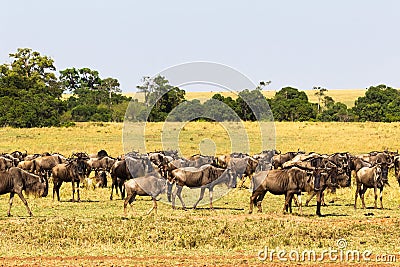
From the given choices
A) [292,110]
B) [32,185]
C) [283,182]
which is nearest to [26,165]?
[32,185]

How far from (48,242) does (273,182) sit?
20.5 feet

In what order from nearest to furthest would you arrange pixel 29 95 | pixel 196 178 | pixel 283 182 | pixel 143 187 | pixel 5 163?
1. pixel 283 182
2. pixel 143 187
3. pixel 196 178
4. pixel 5 163
5. pixel 29 95

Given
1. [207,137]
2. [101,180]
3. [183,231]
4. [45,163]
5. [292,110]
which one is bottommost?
[183,231]

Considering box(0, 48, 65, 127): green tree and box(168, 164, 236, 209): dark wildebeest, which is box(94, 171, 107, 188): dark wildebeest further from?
box(0, 48, 65, 127): green tree

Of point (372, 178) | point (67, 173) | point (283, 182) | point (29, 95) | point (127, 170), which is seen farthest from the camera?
point (29, 95)

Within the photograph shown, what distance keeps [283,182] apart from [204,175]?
9.58 feet

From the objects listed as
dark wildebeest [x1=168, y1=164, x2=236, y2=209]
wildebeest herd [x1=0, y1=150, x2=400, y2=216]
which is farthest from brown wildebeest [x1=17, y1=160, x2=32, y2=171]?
dark wildebeest [x1=168, y1=164, x2=236, y2=209]

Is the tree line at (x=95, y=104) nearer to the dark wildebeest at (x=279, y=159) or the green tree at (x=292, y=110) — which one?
the green tree at (x=292, y=110)

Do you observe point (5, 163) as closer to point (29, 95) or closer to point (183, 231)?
point (183, 231)

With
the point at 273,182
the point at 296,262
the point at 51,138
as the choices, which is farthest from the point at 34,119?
the point at 296,262

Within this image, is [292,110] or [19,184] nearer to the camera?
[19,184]

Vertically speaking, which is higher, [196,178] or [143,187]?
[196,178]

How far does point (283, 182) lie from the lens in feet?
57.9

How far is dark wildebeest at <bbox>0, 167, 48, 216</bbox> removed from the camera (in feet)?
57.4
